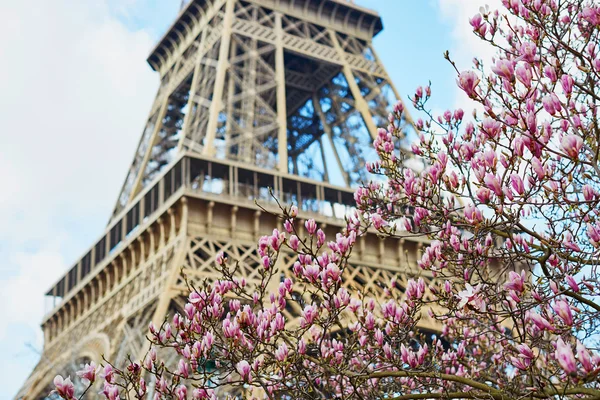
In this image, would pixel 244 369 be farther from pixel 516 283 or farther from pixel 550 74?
pixel 550 74

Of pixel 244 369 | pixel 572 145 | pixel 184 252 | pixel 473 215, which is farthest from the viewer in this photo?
pixel 184 252

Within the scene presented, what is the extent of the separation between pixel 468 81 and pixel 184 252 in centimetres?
1326

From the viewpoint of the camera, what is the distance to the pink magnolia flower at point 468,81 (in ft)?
16.5

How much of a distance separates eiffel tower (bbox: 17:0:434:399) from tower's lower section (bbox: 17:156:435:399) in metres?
0.04

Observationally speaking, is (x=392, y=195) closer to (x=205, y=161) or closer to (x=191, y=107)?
(x=205, y=161)

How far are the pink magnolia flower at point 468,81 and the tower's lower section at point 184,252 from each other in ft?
38.8

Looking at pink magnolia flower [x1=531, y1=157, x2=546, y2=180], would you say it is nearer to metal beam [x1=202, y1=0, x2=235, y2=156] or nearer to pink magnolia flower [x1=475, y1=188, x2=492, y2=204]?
pink magnolia flower [x1=475, y1=188, x2=492, y2=204]

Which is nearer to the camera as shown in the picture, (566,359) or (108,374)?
(566,359)

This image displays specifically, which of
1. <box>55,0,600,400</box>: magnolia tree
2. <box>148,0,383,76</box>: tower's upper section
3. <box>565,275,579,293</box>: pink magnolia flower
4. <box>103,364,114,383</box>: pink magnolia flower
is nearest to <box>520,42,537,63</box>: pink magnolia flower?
<box>55,0,600,400</box>: magnolia tree

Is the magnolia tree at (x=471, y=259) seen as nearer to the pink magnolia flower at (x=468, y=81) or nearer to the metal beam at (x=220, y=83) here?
the pink magnolia flower at (x=468, y=81)

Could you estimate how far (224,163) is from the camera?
19.8 meters

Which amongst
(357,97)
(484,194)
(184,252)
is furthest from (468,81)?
(357,97)

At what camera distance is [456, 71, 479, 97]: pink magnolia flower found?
5016 mm

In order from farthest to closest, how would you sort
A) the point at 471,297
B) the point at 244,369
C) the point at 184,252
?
the point at 184,252 < the point at 244,369 < the point at 471,297
